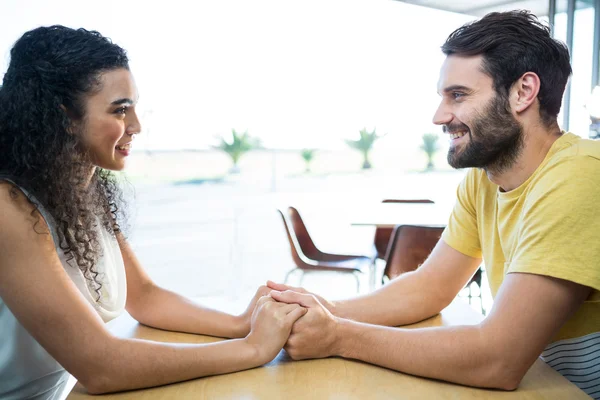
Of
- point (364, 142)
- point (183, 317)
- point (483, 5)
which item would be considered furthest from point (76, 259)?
point (364, 142)

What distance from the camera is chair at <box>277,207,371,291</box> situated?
12.0 ft

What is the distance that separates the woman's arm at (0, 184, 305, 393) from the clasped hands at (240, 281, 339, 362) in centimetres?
9

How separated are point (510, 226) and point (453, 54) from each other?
0.46 m

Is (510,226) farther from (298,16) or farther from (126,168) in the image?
(298,16)

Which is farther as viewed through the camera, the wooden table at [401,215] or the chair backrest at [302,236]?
the chair backrest at [302,236]

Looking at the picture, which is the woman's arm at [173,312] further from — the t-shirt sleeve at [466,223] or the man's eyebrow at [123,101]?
the t-shirt sleeve at [466,223]

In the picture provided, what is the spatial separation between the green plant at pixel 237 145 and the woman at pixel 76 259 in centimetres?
571

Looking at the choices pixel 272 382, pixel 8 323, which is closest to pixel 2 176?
pixel 8 323

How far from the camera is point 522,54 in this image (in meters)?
1.30

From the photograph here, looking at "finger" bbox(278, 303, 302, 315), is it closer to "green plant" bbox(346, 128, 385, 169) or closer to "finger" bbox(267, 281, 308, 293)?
"finger" bbox(267, 281, 308, 293)

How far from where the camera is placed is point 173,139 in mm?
7250

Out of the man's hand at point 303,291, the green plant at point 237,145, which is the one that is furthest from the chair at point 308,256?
the green plant at point 237,145

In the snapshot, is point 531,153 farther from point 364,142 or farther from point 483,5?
point 364,142

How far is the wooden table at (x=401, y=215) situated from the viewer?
3.25m
